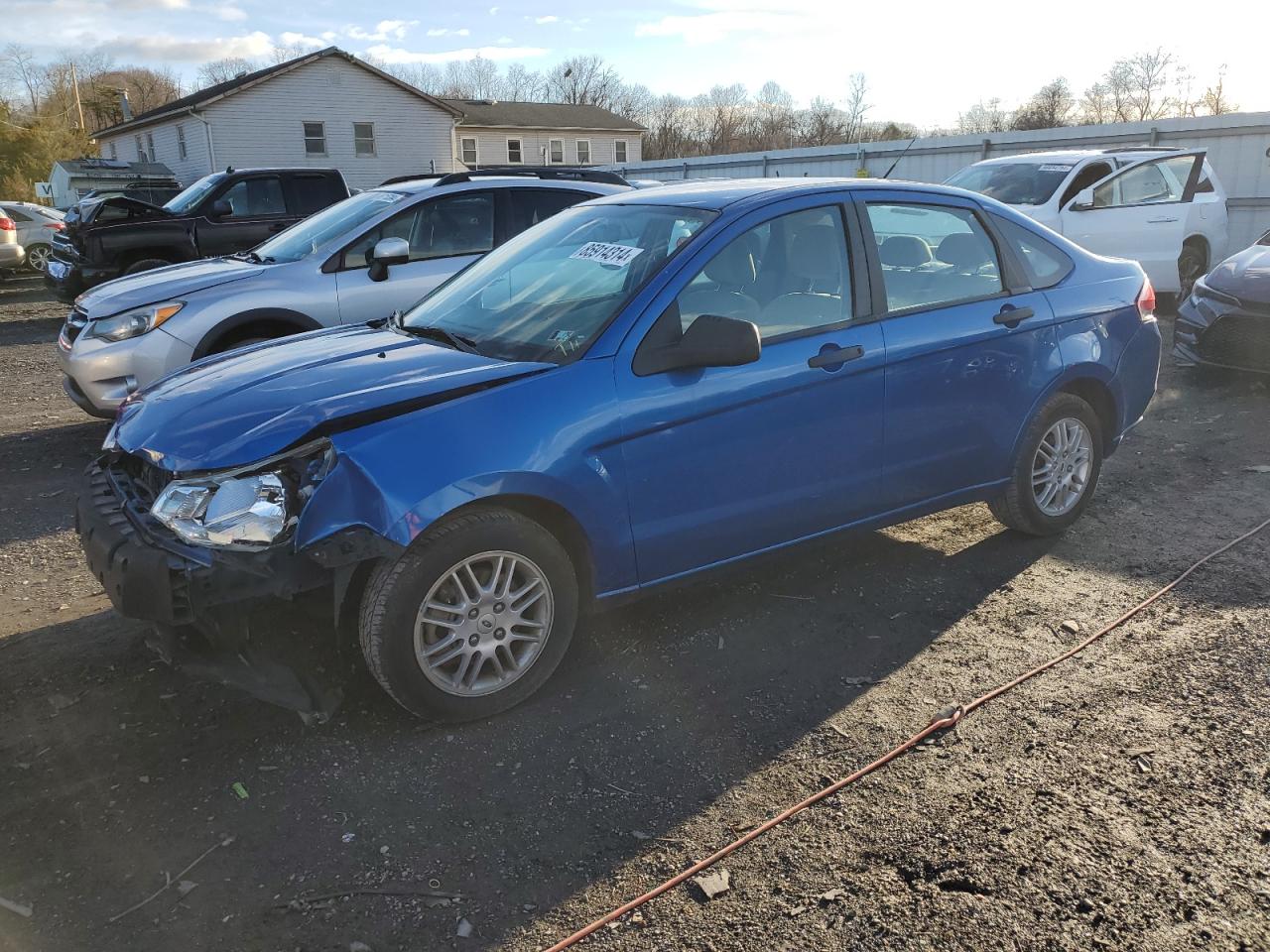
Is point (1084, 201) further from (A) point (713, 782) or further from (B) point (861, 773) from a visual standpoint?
(A) point (713, 782)

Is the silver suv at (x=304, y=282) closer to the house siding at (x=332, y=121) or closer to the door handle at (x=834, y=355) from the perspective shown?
the door handle at (x=834, y=355)

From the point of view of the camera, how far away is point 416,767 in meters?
3.20

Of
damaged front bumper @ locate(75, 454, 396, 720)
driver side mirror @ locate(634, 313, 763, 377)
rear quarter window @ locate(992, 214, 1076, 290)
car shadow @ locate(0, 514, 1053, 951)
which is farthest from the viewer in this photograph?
rear quarter window @ locate(992, 214, 1076, 290)

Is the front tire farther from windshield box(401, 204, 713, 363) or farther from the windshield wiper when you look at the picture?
the windshield wiper

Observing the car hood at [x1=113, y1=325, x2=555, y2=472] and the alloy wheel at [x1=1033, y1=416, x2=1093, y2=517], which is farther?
the alloy wheel at [x1=1033, y1=416, x2=1093, y2=517]

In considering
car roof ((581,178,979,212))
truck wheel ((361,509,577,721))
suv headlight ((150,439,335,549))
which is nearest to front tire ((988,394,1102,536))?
car roof ((581,178,979,212))

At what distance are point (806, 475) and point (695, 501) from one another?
Answer: 56 cm

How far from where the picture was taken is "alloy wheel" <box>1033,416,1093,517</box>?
195 inches

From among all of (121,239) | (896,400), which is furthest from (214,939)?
(121,239)

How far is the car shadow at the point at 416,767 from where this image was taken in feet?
8.70

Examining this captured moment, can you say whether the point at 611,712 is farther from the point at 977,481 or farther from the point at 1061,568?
the point at 1061,568

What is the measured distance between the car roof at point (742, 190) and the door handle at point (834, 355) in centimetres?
69

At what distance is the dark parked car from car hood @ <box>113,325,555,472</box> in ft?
22.3

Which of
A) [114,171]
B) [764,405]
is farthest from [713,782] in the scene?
[114,171]
